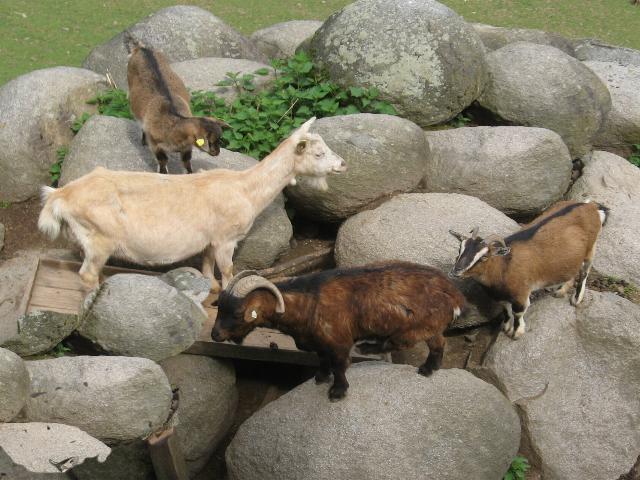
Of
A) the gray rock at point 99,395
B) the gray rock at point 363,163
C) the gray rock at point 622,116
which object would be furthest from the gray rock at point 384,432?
the gray rock at point 622,116

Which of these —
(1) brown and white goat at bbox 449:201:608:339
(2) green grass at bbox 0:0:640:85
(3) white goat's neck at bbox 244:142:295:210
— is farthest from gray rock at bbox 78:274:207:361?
(2) green grass at bbox 0:0:640:85

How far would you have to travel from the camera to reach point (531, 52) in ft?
33.5

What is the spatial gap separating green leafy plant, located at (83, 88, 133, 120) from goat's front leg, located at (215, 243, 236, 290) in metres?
2.85

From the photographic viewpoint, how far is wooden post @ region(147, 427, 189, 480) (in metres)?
6.07

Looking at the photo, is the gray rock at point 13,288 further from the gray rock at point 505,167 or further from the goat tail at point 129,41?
the gray rock at point 505,167

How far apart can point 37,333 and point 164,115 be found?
2653 mm

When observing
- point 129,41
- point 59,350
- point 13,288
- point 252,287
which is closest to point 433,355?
point 252,287

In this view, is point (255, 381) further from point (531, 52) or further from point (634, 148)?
point (634, 148)

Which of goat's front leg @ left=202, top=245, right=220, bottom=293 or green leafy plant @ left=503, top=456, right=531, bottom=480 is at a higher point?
goat's front leg @ left=202, top=245, right=220, bottom=293

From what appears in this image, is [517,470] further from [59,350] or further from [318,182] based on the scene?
[59,350]

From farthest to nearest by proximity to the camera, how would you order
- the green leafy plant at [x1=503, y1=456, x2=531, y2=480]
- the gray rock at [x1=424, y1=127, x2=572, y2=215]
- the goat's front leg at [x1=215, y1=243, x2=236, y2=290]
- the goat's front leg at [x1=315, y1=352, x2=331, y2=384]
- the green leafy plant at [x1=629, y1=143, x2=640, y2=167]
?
the green leafy plant at [x1=629, y1=143, x2=640, y2=167], the gray rock at [x1=424, y1=127, x2=572, y2=215], the goat's front leg at [x1=215, y1=243, x2=236, y2=290], the green leafy plant at [x1=503, y1=456, x2=531, y2=480], the goat's front leg at [x1=315, y1=352, x2=331, y2=384]

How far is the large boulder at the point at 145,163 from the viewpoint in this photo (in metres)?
8.26

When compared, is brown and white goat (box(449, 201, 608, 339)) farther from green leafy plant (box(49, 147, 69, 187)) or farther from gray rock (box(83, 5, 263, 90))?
gray rock (box(83, 5, 263, 90))

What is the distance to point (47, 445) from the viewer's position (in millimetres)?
5484
